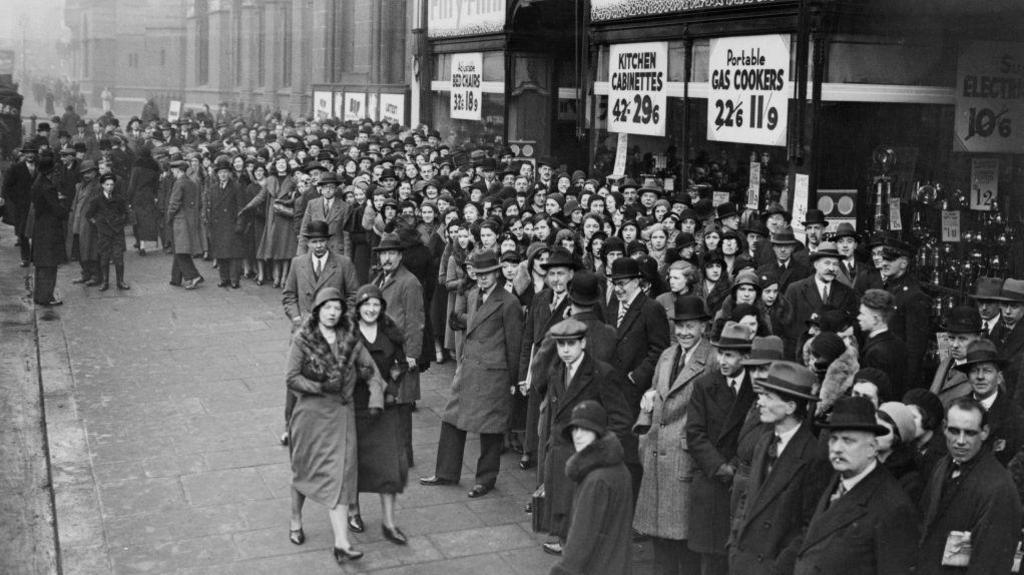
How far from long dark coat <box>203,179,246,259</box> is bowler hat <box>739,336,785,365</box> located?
1185 centimetres

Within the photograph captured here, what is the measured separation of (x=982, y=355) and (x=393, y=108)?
76.3ft

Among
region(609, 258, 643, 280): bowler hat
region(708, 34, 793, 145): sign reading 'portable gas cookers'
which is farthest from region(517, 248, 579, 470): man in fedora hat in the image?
region(708, 34, 793, 145): sign reading 'portable gas cookers'

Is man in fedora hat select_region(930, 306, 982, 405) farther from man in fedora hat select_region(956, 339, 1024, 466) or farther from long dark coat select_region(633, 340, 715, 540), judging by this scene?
long dark coat select_region(633, 340, 715, 540)

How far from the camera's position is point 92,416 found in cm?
1061

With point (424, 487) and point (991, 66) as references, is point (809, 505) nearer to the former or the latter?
point (424, 487)

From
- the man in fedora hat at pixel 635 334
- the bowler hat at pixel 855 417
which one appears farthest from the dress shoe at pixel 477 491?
the bowler hat at pixel 855 417

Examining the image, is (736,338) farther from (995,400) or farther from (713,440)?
(995,400)

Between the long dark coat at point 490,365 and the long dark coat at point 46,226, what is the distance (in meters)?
8.63

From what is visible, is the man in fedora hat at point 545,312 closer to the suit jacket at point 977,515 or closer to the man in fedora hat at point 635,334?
the man in fedora hat at point 635,334

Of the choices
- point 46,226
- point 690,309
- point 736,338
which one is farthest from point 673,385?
point 46,226

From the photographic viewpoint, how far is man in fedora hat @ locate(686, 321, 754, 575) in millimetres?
6285

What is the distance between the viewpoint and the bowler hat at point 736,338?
→ 20.6ft

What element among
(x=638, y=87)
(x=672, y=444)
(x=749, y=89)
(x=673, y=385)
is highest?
(x=638, y=87)

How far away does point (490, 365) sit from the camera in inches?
342
